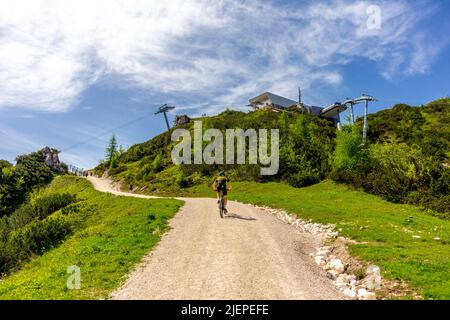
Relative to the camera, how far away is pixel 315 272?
13.7 metres

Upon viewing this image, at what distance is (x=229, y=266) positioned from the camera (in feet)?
43.8

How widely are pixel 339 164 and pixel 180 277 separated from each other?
34618 millimetres

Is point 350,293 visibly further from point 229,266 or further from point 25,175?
point 25,175

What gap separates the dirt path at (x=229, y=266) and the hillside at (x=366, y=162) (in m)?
18.4

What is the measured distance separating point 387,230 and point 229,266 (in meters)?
11.5

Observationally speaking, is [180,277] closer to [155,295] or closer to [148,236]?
[155,295]

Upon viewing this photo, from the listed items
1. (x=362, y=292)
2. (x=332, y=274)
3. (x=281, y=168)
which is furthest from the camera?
(x=281, y=168)

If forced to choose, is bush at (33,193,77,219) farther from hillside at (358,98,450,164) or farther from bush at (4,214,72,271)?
hillside at (358,98,450,164)

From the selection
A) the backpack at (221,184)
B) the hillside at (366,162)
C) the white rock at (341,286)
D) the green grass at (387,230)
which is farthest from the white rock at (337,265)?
the hillside at (366,162)

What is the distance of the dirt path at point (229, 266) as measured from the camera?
36.0ft

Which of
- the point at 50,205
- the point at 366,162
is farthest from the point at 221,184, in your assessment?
the point at 366,162

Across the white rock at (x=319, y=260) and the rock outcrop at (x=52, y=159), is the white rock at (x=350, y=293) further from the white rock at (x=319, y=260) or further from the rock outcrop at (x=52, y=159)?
the rock outcrop at (x=52, y=159)

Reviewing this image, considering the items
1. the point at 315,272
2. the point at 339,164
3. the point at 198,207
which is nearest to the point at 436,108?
the point at 339,164
